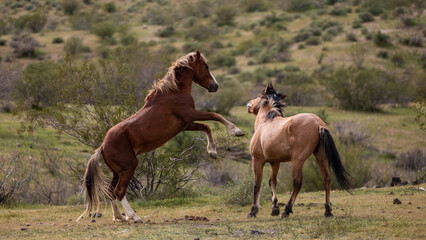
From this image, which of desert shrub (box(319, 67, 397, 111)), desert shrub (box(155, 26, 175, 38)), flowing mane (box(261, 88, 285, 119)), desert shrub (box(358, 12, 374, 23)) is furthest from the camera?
desert shrub (box(155, 26, 175, 38))

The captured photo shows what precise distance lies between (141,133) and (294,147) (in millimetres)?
2613

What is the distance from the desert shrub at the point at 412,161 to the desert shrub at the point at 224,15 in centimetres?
4581

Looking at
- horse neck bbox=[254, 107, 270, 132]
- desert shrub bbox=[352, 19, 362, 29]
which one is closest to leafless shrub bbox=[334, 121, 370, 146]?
horse neck bbox=[254, 107, 270, 132]

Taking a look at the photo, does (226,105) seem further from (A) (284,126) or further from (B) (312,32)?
(B) (312,32)

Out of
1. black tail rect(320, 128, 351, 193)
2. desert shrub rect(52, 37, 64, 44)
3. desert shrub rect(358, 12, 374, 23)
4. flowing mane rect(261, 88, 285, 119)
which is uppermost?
flowing mane rect(261, 88, 285, 119)

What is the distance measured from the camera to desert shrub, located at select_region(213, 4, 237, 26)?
6488 centimetres

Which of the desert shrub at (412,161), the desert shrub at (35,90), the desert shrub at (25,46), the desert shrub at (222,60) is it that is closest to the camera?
the desert shrub at (412,161)

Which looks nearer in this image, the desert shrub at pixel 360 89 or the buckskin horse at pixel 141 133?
the buckskin horse at pixel 141 133

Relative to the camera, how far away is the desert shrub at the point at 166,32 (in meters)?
56.9

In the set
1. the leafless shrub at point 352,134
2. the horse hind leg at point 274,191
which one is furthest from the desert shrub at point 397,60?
the horse hind leg at point 274,191

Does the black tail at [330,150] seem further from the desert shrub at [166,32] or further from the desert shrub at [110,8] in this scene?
the desert shrub at [110,8]

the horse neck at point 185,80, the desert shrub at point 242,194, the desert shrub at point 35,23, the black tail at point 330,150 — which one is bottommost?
the desert shrub at point 35,23

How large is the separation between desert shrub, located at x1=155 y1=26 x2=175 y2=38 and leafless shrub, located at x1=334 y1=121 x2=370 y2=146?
1381 inches

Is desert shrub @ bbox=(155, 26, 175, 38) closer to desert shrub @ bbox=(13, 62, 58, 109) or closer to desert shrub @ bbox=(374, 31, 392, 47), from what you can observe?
desert shrub @ bbox=(374, 31, 392, 47)
